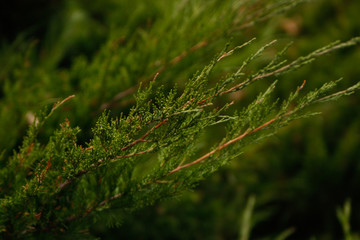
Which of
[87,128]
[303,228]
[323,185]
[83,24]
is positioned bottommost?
[303,228]

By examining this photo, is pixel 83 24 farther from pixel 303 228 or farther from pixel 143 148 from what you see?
pixel 303 228

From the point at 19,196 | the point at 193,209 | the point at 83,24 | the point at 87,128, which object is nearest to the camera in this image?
the point at 19,196

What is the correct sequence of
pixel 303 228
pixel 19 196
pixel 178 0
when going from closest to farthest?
pixel 19 196
pixel 178 0
pixel 303 228

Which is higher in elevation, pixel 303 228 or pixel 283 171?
pixel 283 171

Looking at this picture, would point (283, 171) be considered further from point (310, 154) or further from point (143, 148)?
point (143, 148)

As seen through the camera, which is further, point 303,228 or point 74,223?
point 303,228

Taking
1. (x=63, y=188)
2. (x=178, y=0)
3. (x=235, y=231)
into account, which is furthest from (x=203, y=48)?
(x=235, y=231)
